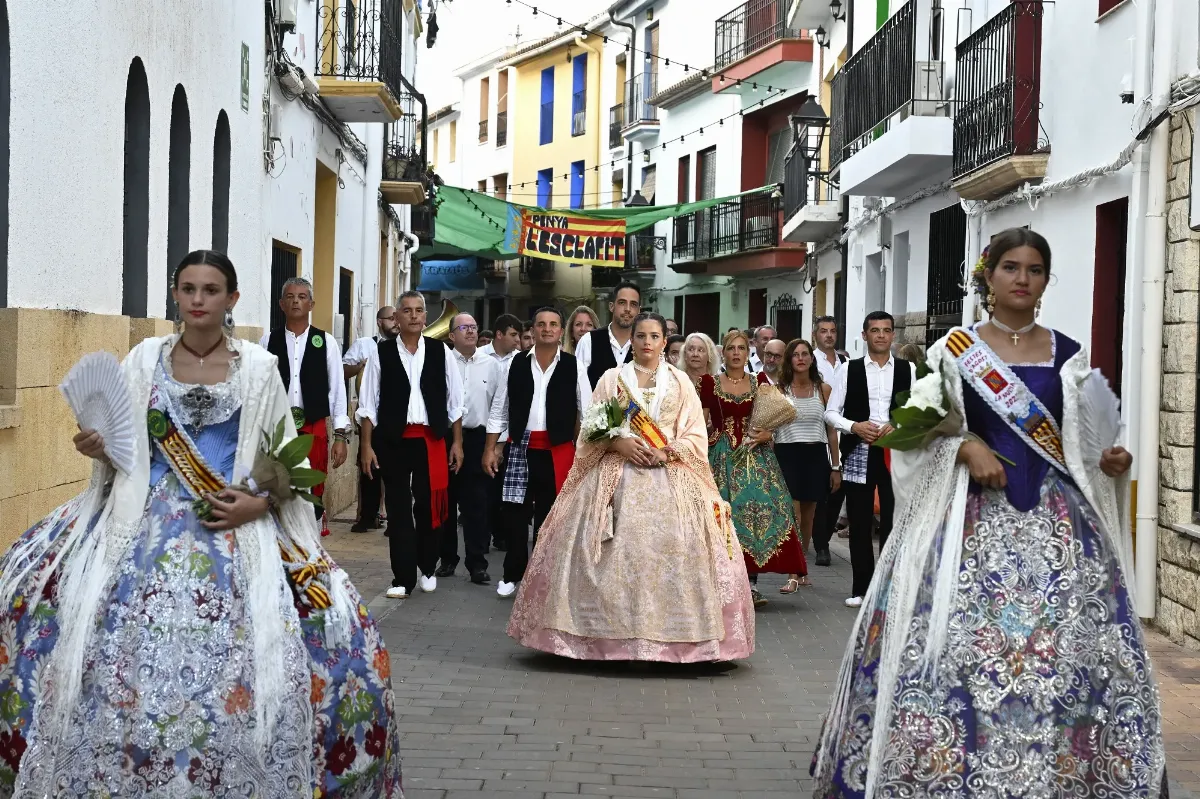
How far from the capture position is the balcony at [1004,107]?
12.6 meters

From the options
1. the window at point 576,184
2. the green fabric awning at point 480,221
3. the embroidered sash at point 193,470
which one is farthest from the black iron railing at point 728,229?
the embroidered sash at point 193,470

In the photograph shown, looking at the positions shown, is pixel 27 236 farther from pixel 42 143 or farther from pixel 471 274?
pixel 471 274

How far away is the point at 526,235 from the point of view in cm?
Answer: 2842

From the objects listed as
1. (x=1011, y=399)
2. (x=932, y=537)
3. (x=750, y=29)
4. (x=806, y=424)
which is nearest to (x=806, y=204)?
(x=750, y=29)

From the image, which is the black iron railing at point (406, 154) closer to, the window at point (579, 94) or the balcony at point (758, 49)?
the balcony at point (758, 49)

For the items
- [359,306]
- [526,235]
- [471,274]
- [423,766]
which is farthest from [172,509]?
[471,274]

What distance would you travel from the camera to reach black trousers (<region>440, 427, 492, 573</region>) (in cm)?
1147

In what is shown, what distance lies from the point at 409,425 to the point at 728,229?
73.1 feet

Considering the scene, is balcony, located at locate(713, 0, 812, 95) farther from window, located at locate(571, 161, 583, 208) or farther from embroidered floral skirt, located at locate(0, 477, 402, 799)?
embroidered floral skirt, located at locate(0, 477, 402, 799)

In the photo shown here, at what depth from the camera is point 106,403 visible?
4.80 m

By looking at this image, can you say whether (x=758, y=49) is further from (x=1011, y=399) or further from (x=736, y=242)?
(x=1011, y=399)

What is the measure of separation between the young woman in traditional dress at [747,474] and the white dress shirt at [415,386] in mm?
1595

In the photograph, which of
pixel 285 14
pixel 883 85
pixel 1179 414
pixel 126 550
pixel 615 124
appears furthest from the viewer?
pixel 615 124

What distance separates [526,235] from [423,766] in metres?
22.7
